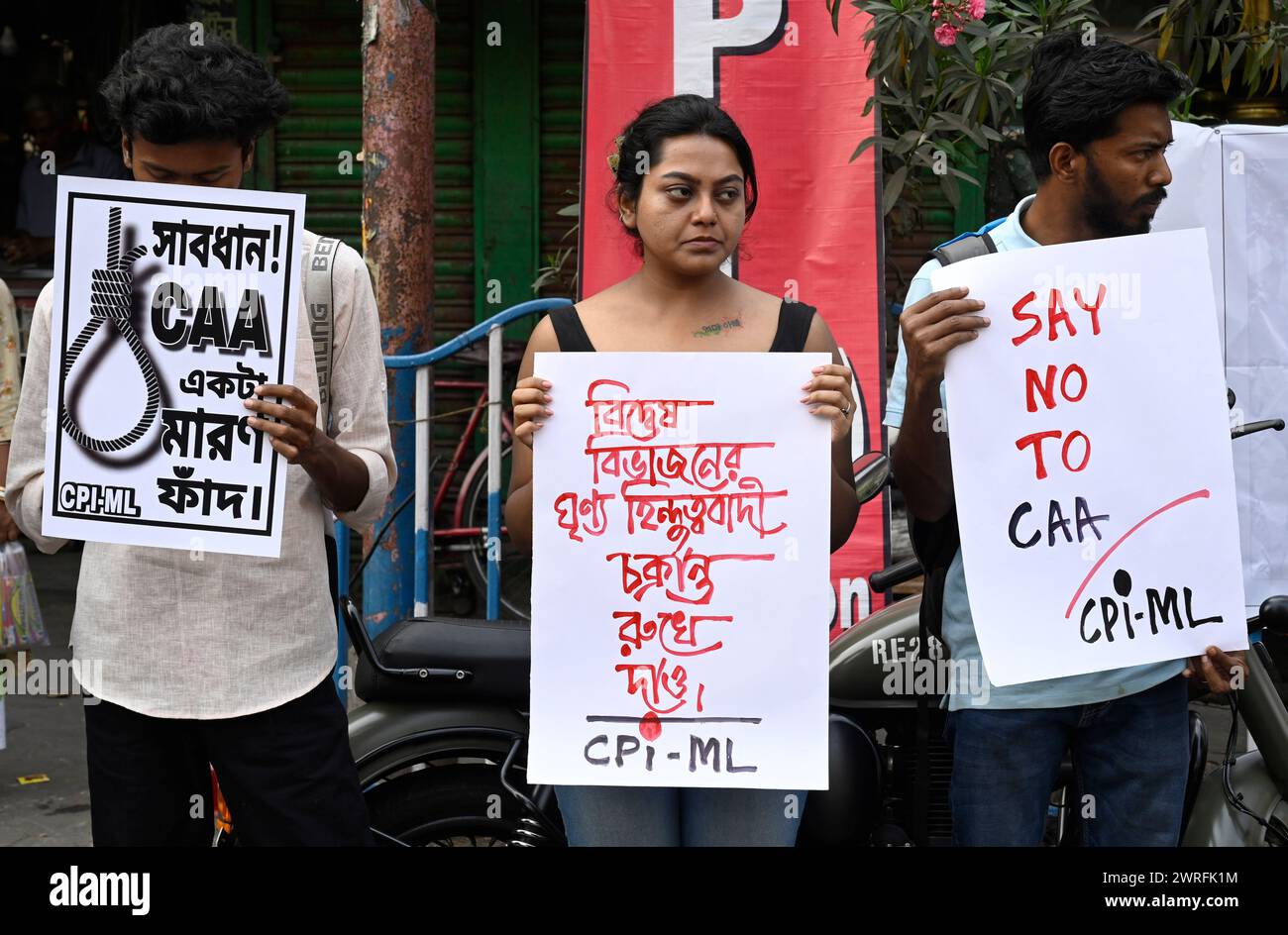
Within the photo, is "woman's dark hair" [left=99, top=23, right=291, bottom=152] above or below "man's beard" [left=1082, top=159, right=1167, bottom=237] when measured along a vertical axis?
above

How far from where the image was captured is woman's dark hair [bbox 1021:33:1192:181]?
7.34ft

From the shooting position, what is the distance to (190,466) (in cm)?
214

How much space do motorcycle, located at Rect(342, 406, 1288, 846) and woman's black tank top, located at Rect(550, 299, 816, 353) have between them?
70cm

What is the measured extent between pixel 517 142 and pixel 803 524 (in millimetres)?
5475

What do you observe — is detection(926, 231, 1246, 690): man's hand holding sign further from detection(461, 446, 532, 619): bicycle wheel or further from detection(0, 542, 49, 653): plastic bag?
detection(461, 446, 532, 619): bicycle wheel

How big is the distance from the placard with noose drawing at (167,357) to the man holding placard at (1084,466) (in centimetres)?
100

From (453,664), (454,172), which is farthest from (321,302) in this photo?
(454,172)

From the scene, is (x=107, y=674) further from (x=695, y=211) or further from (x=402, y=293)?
(x=402, y=293)

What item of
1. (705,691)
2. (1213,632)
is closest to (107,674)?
(705,691)

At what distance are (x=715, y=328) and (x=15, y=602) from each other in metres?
3.05

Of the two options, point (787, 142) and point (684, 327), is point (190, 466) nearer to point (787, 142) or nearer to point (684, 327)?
point (684, 327)

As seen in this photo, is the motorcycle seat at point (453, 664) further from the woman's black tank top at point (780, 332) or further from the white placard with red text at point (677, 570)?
the woman's black tank top at point (780, 332)

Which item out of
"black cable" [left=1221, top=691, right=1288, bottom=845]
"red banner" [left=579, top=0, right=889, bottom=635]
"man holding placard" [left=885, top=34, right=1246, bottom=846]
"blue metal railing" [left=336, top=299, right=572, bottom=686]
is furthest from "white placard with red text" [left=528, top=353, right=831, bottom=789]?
"red banner" [left=579, top=0, right=889, bottom=635]
